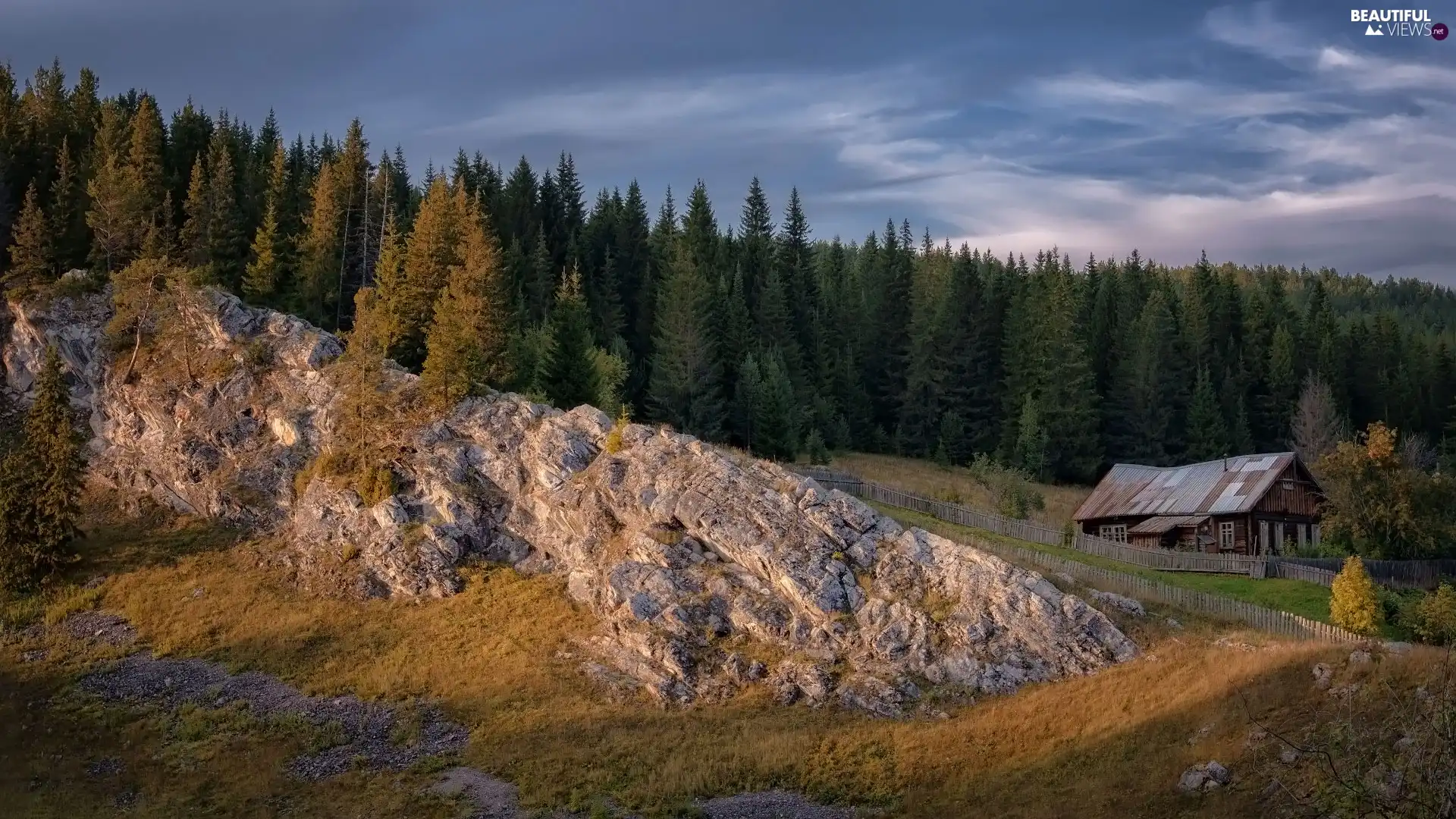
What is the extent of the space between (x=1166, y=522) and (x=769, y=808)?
131 ft

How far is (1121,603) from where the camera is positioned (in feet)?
129

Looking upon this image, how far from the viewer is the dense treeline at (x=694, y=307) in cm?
6084

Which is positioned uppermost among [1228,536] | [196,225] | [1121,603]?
[196,225]

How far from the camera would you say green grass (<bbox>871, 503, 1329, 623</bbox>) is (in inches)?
1752

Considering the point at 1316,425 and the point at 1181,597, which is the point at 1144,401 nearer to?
the point at 1316,425

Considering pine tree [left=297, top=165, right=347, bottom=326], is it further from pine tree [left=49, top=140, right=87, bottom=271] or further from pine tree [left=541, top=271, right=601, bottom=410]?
pine tree [left=541, top=271, right=601, bottom=410]

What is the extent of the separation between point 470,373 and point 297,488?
32.1ft

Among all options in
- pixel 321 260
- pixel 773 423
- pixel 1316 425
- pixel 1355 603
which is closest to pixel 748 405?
pixel 773 423

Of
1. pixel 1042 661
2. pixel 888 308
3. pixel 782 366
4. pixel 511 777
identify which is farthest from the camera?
pixel 888 308

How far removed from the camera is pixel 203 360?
56656 millimetres

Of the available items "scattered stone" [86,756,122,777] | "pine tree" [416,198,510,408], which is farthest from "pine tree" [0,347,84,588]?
"pine tree" [416,198,510,408]

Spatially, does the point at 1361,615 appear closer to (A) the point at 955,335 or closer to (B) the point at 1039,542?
(B) the point at 1039,542

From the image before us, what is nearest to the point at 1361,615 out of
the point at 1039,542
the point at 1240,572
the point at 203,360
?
the point at 1240,572

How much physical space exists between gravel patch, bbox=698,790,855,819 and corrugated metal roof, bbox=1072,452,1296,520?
3887 cm
